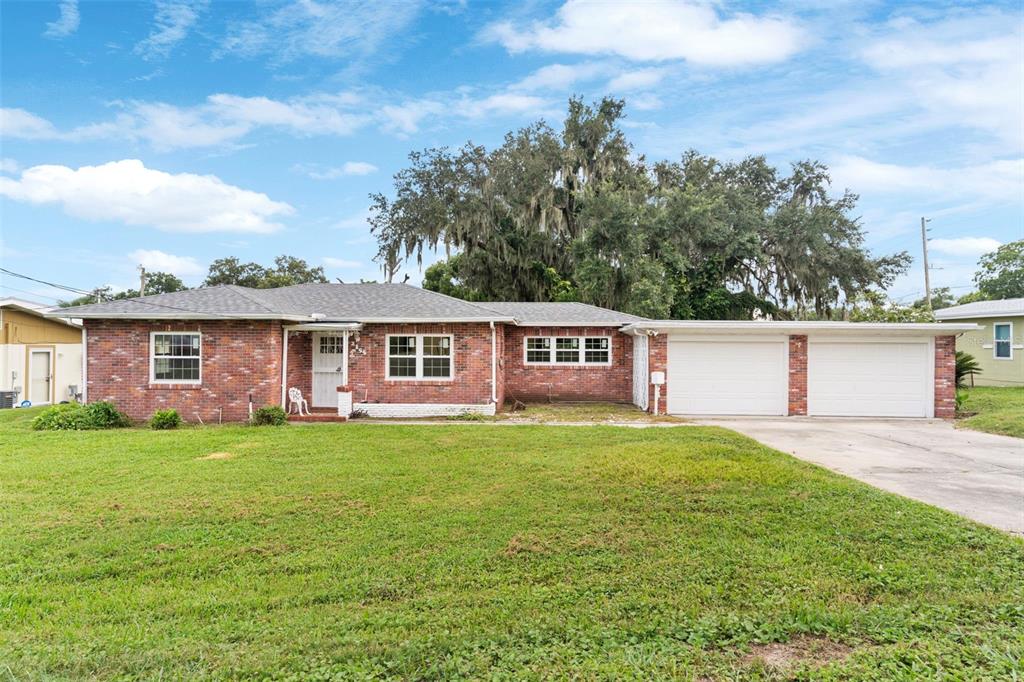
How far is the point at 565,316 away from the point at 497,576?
12.7 meters

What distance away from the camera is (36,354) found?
17.5 metres

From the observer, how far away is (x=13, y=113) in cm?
1477

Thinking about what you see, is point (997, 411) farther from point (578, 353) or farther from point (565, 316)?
point (565, 316)

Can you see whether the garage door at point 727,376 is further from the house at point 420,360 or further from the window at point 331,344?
the window at point 331,344

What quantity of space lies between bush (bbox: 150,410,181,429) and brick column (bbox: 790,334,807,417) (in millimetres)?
14406

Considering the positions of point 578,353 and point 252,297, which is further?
point 578,353

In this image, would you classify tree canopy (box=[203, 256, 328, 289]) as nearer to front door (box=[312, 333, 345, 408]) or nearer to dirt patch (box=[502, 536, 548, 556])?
front door (box=[312, 333, 345, 408])

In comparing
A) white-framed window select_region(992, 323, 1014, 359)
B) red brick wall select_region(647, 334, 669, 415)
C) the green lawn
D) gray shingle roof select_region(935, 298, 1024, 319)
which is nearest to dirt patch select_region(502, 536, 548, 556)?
the green lawn

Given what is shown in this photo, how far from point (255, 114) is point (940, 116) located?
19.9 metres

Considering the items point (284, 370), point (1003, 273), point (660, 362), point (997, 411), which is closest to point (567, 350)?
point (660, 362)

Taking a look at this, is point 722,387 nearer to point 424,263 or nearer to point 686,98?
point 686,98

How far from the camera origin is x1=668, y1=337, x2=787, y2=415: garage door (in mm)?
13469

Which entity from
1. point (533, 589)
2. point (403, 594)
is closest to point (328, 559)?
point (403, 594)

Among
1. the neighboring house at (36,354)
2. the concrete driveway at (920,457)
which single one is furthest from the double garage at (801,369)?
the neighboring house at (36,354)
